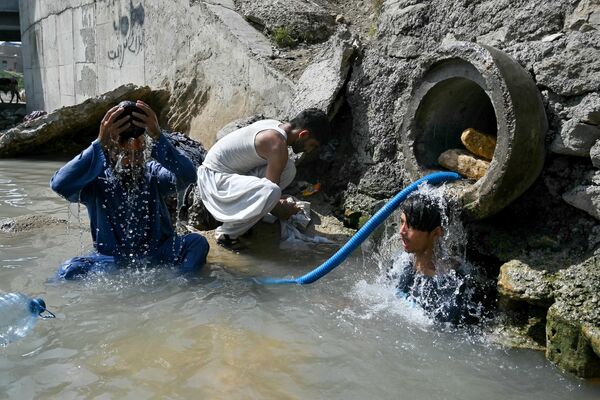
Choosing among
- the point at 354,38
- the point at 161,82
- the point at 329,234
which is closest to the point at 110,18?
the point at 161,82

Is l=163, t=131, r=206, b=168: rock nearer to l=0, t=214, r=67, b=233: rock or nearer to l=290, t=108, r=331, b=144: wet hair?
l=290, t=108, r=331, b=144: wet hair

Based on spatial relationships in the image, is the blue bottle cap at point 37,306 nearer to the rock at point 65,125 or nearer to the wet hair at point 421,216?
the wet hair at point 421,216

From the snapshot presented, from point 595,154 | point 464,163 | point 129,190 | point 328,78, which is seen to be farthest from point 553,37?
point 129,190

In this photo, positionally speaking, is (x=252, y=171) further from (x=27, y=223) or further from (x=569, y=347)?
(x=569, y=347)

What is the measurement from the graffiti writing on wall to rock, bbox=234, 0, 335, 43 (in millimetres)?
2802

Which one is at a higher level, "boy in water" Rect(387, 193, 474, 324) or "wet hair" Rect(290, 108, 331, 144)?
"wet hair" Rect(290, 108, 331, 144)

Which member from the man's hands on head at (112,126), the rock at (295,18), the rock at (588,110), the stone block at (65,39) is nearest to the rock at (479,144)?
the rock at (588,110)

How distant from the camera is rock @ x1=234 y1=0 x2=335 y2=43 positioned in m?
7.57

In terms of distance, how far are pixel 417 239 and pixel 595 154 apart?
1.24 m

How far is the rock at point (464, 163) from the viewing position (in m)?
4.04

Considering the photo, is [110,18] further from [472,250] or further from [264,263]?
[472,250]

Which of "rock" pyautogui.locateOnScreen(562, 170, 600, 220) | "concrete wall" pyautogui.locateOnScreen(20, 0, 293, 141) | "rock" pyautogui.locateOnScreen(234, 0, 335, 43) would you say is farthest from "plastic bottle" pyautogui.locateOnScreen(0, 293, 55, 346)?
"rock" pyautogui.locateOnScreen(234, 0, 335, 43)

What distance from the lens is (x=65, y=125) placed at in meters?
9.45

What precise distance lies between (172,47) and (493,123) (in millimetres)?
5887
